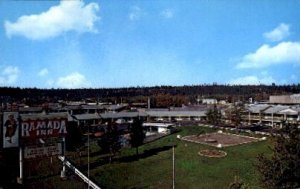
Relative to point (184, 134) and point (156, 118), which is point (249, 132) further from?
point (156, 118)

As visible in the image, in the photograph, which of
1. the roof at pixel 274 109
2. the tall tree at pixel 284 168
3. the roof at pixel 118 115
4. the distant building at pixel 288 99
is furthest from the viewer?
the distant building at pixel 288 99

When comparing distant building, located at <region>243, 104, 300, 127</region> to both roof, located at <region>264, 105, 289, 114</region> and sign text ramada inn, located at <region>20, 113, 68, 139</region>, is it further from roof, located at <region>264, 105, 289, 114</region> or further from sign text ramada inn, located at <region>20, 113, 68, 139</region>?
sign text ramada inn, located at <region>20, 113, 68, 139</region>

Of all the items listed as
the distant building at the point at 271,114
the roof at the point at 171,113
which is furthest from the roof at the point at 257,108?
the roof at the point at 171,113

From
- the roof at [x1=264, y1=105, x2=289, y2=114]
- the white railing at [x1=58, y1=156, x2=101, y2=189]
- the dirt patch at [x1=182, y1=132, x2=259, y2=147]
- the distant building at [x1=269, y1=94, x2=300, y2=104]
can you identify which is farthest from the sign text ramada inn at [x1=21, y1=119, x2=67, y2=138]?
the distant building at [x1=269, y1=94, x2=300, y2=104]

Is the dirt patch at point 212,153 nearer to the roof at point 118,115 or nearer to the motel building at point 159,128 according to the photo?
the motel building at point 159,128

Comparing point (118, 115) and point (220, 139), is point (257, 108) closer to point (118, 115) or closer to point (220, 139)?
point (220, 139)

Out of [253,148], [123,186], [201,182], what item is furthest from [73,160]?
[253,148]

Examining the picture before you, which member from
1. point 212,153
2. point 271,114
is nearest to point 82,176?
point 212,153

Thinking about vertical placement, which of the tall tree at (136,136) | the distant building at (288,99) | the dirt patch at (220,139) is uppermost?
the distant building at (288,99)
